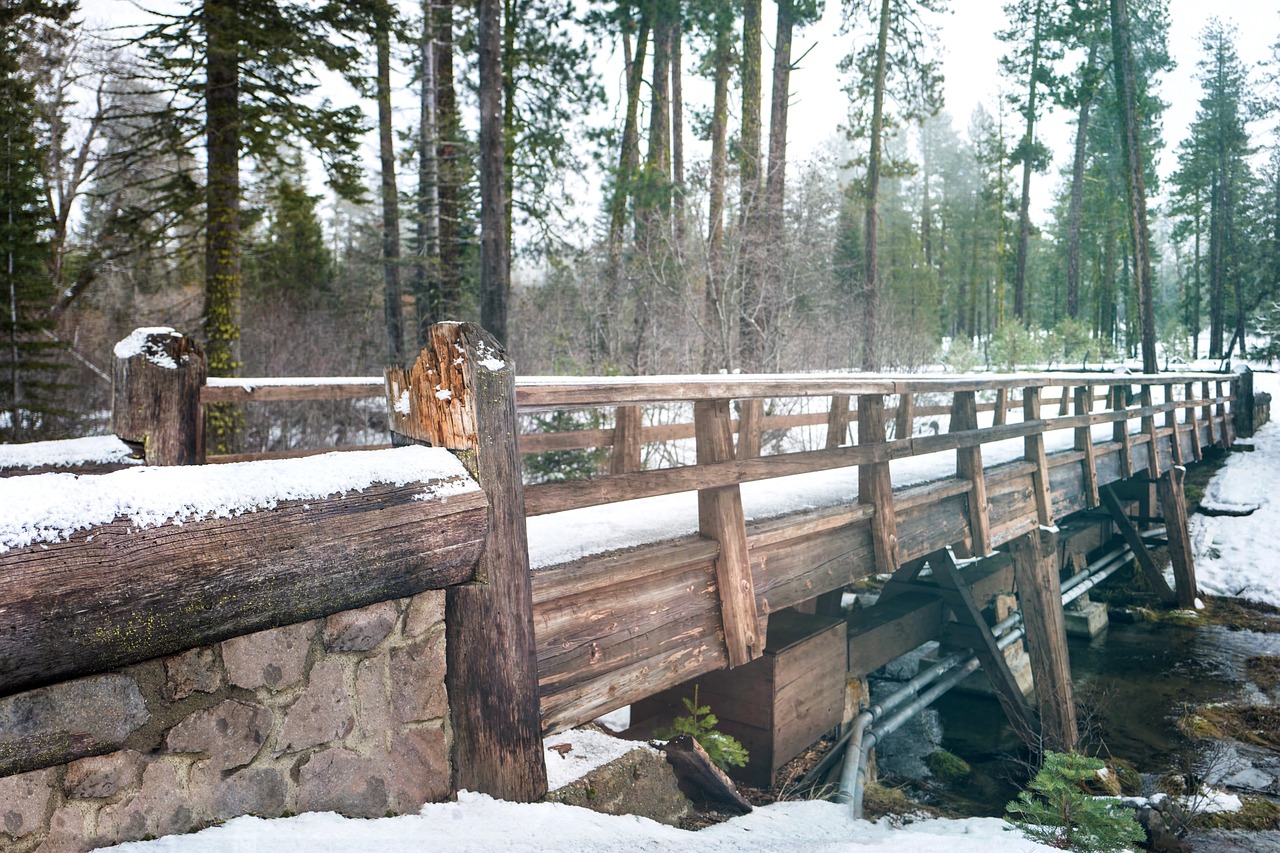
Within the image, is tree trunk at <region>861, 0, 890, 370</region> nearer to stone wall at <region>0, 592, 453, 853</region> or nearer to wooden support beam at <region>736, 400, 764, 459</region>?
wooden support beam at <region>736, 400, 764, 459</region>

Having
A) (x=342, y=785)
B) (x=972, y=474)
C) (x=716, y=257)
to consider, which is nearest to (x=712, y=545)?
(x=342, y=785)

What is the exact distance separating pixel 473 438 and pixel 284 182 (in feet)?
36.4

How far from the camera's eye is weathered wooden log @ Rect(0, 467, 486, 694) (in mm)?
1504

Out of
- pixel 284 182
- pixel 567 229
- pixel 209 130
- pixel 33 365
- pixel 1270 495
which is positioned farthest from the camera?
pixel 567 229

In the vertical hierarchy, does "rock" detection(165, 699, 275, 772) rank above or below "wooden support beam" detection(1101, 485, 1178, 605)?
above

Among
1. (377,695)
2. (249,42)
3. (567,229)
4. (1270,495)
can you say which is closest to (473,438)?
(377,695)

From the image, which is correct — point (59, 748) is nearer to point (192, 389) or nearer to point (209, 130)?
point (192, 389)

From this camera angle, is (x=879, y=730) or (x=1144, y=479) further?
(x=1144, y=479)

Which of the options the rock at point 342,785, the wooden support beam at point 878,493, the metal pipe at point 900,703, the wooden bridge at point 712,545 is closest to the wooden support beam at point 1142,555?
→ the metal pipe at point 900,703

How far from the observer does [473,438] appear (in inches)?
95.7

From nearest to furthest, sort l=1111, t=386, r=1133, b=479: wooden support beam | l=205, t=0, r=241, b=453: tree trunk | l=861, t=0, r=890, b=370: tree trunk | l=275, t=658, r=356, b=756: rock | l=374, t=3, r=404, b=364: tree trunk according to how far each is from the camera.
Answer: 1. l=275, t=658, r=356, b=756: rock
2. l=1111, t=386, r=1133, b=479: wooden support beam
3. l=205, t=0, r=241, b=453: tree trunk
4. l=374, t=3, r=404, b=364: tree trunk
5. l=861, t=0, r=890, b=370: tree trunk

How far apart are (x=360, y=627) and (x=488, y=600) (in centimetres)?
39

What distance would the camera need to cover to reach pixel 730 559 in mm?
3635

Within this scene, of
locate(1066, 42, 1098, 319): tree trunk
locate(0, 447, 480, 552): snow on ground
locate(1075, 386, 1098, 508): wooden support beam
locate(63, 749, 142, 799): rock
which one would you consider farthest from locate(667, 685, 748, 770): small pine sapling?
locate(1066, 42, 1098, 319): tree trunk
